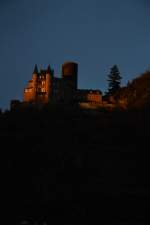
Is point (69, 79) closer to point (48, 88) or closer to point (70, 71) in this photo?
point (70, 71)

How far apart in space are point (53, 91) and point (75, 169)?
133ft

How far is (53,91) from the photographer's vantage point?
330 feet

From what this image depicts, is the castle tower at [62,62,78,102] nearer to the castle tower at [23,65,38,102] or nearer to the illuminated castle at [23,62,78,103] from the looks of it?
the illuminated castle at [23,62,78,103]

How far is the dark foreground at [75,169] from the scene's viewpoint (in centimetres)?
5522

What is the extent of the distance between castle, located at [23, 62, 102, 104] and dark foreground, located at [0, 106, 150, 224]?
23894mm

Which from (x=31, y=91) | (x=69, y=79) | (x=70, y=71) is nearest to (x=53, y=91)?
(x=31, y=91)

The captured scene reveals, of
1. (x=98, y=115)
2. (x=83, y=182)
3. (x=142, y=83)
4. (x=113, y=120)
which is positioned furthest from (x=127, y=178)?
(x=142, y=83)

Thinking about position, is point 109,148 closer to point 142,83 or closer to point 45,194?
point 45,194

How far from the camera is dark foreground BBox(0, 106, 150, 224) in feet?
181

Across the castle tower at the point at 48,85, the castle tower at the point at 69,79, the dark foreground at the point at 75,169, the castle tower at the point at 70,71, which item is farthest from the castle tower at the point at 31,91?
the dark foreground at the point at 75,169

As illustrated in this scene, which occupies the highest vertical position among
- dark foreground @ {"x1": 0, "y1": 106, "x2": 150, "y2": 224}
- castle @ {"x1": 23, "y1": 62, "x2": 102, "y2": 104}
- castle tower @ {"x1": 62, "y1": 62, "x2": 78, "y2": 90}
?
castle tower @ {"x1": 62, "y1": 62, "x2": 78, "y2": 90}

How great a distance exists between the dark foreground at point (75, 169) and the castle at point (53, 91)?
23894 millimetres

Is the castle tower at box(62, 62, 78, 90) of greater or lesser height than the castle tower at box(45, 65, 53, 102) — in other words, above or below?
above

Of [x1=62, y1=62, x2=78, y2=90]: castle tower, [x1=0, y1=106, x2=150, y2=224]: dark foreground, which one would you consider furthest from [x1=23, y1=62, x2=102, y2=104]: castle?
[x1=0, y1=106, x2=150, y2=224]: dark foreground
